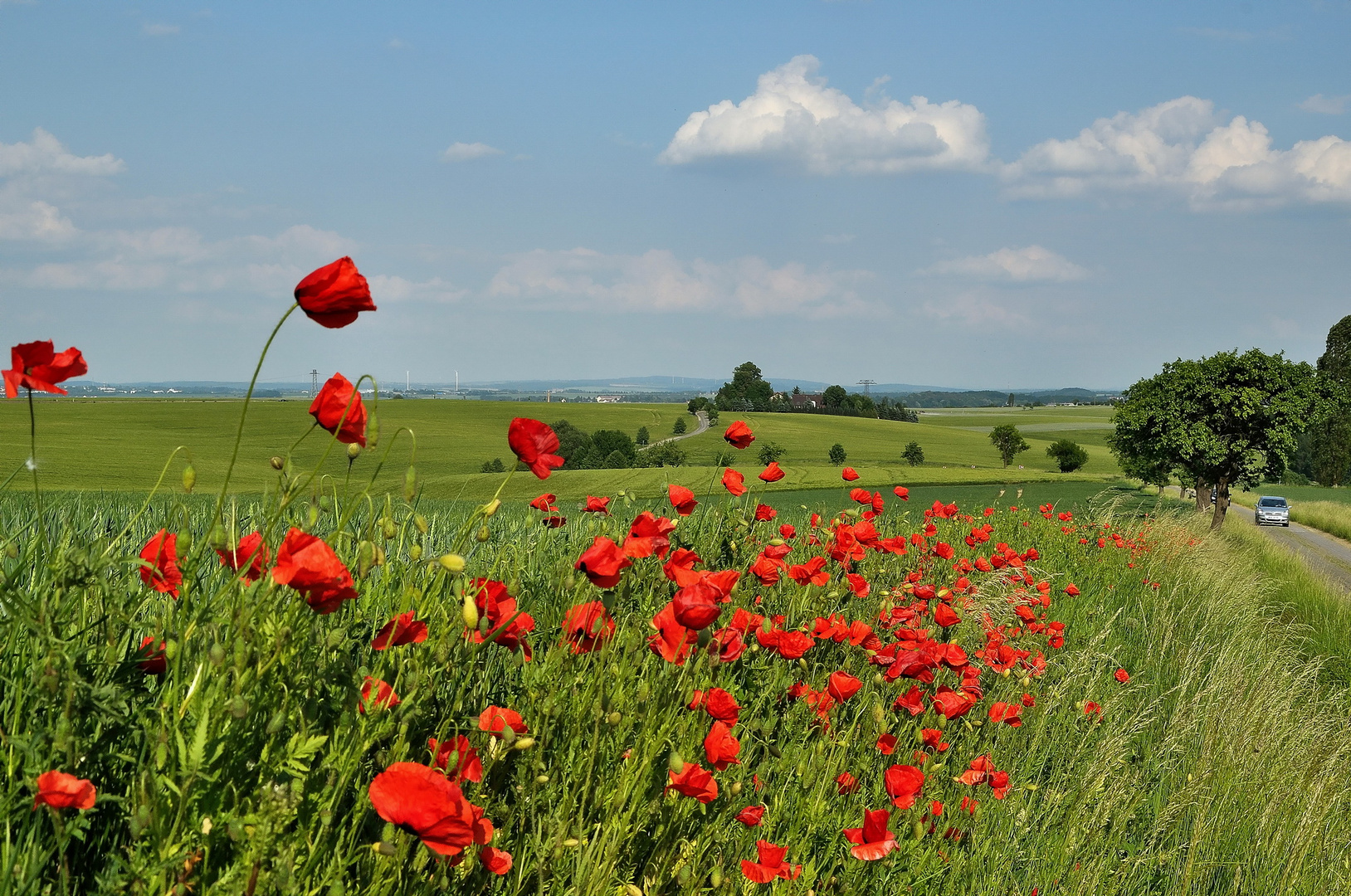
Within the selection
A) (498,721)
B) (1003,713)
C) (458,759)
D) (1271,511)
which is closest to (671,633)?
(498,721)

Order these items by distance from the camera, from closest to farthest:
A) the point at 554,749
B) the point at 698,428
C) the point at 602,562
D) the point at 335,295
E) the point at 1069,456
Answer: the point at 335,295
the point at 602,562
the point at 554,749
the point at 1069,456
the point at 698,428

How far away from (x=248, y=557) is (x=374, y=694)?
323 mm

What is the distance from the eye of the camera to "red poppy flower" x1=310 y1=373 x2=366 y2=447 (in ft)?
5.13

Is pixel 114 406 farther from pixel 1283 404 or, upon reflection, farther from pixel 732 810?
pixel 732 810

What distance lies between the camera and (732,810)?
2.23 m

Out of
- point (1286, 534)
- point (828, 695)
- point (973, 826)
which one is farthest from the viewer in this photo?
point (1286, 534)

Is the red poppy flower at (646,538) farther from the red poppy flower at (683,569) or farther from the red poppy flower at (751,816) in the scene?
the red poppy flower at (751,816)

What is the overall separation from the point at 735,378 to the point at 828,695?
86.8 m

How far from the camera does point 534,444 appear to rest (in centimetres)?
176

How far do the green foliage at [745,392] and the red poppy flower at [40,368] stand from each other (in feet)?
258

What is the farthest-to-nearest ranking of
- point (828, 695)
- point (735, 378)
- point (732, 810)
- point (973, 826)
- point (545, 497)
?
1. point (735, 378)
2. point (545, 497)
3. point (973, 826)
4. point (828, 695)
5. point (732, 810)

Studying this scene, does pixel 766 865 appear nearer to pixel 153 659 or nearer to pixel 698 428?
pixel 153 659

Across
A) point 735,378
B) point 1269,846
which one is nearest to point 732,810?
point 1269,846

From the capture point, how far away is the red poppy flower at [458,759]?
1.49 m
